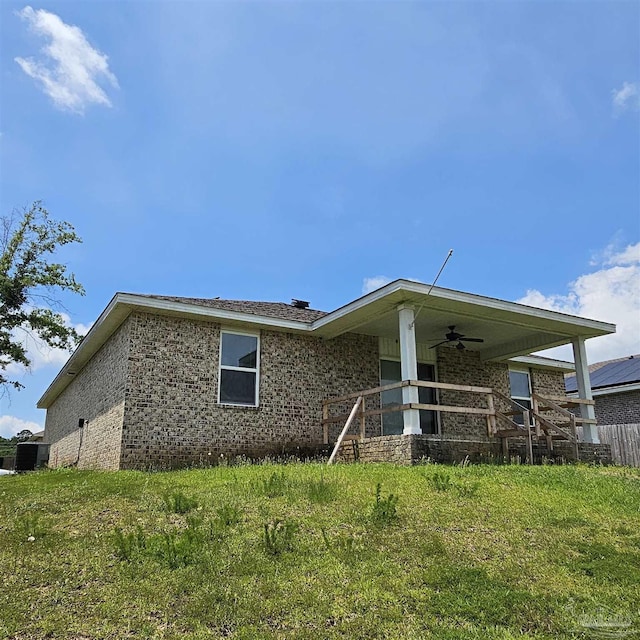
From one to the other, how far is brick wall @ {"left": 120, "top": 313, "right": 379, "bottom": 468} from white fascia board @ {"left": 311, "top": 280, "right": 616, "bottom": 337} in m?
1.16

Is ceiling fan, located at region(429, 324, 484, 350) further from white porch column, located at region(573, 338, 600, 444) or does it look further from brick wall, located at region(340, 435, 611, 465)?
brick wall, located at region(340, 435, 611, 465)

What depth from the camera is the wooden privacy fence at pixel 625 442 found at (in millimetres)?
15508

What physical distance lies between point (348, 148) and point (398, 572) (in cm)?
948

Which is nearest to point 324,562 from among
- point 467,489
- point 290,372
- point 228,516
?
point 228,516

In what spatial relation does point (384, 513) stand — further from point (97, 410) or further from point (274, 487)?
point (97, 410)

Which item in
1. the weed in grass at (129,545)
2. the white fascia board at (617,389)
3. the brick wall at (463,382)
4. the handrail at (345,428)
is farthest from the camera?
the white fascia board at (617,389)

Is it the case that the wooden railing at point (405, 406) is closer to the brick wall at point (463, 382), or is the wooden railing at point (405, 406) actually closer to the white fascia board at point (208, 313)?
the white fascia board at point (208, 313)

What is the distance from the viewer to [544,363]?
61.7 feet

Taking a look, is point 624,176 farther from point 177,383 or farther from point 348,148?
point 177,383

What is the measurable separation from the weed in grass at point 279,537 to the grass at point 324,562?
2cm

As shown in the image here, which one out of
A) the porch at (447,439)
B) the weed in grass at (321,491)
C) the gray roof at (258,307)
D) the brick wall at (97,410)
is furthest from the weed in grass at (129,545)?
the gray roof at (258,307)

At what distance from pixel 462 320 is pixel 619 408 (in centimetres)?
1237

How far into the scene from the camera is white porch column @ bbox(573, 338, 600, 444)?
14.0 meters

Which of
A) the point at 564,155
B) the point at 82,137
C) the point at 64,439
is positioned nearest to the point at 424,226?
the point at 564,155
